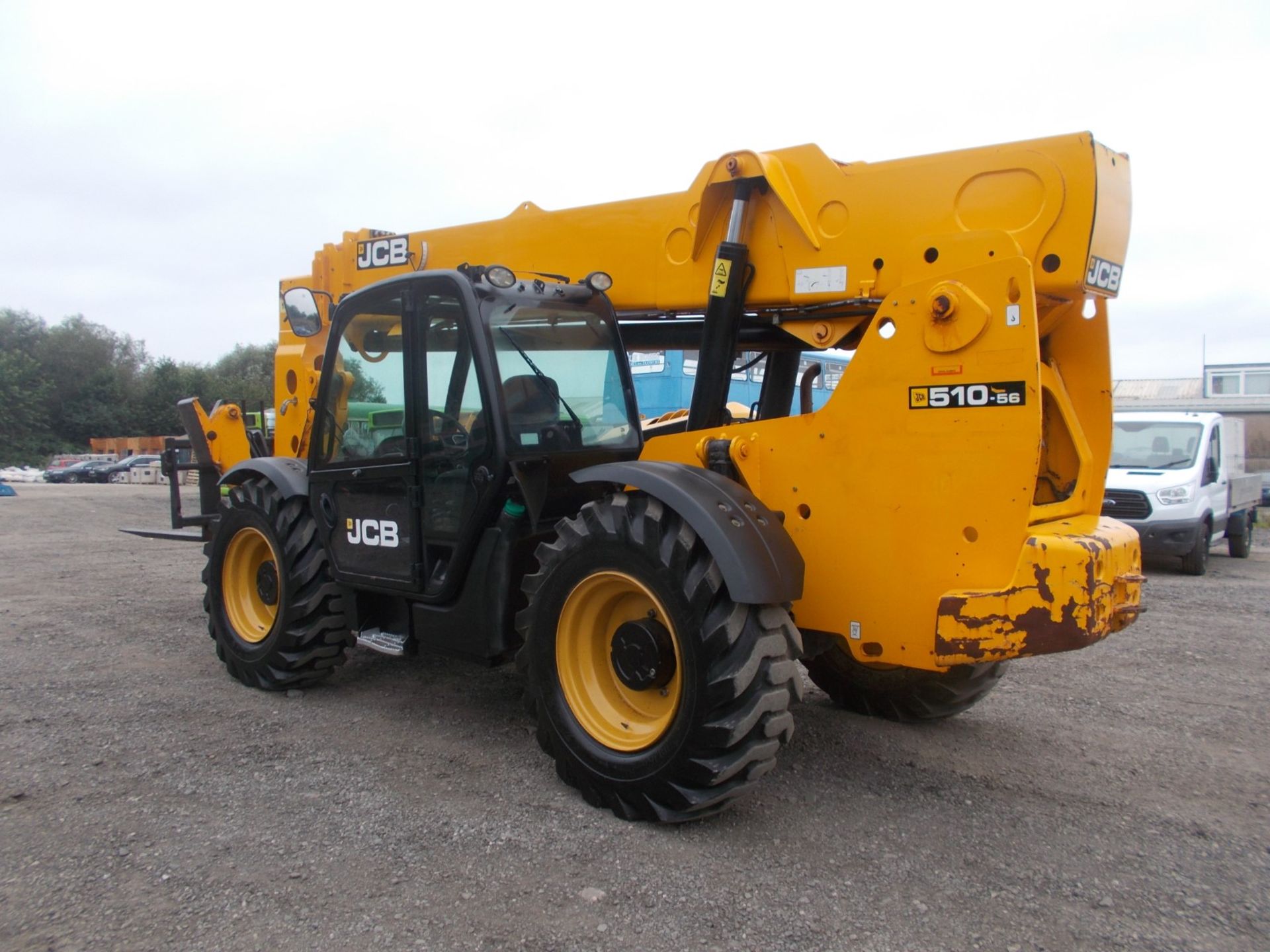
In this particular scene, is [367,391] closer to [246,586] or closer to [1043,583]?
[246,586]

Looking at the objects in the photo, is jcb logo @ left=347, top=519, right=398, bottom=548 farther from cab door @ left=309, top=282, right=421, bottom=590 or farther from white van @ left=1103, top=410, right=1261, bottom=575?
white van @ left=1103, top=410, right=1261, bottom=575

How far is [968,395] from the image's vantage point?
337cm

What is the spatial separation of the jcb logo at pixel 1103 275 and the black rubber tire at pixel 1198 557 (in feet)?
29.4

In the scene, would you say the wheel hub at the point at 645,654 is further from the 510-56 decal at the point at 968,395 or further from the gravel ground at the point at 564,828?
the 510-56 decal at the point at 968,395

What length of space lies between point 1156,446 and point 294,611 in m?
11.3

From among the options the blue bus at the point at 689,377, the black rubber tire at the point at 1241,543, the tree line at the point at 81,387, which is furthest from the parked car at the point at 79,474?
the black rubber tire at the point at 1241,543

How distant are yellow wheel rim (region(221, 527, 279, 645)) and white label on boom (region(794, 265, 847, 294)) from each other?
354cm

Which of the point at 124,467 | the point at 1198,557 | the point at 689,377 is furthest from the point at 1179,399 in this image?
the point at 124,467

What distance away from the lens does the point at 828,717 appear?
5.00 meters

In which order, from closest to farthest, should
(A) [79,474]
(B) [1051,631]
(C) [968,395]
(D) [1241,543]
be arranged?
(B) [1051,631], (C) [968,395], (D) [1241,543], (A) [79,474]

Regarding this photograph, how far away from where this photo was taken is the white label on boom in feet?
13.1

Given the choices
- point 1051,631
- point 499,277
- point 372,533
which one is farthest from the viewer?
point 372,533

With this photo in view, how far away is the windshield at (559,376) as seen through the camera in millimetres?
4531

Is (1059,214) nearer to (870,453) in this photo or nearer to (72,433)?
(870,453)
